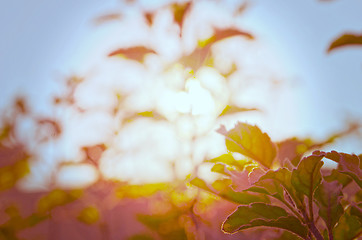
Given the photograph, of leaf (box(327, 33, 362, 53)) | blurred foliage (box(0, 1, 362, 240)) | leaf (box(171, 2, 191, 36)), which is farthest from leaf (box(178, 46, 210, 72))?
leaf (box(327, 33, 362, 53))

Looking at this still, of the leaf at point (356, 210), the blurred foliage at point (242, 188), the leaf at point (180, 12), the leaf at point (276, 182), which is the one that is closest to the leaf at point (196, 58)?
the blurred foliage at point (242, 188)

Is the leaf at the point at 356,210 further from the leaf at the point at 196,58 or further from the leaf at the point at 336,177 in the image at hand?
the leaf at the point at 196,58

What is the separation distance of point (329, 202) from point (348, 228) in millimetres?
191

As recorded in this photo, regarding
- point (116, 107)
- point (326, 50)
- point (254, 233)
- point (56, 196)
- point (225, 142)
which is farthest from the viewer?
point (56, 196)

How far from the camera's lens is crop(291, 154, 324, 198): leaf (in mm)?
957

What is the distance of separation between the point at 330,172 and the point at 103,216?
355 cm

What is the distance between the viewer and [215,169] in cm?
115

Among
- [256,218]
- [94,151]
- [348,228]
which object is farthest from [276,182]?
[94,151]

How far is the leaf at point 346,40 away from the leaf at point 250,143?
19.5 inches

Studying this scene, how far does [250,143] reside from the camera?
1115mm

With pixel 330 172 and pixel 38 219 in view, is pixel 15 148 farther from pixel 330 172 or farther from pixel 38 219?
pixel 330 172

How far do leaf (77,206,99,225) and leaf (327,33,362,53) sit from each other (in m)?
3.34

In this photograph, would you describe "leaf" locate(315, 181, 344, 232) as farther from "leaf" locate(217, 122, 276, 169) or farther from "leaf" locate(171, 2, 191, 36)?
"leaf" locate(171, 2, 191, 36)

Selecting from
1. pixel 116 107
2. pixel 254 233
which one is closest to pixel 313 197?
pixel 254 233
